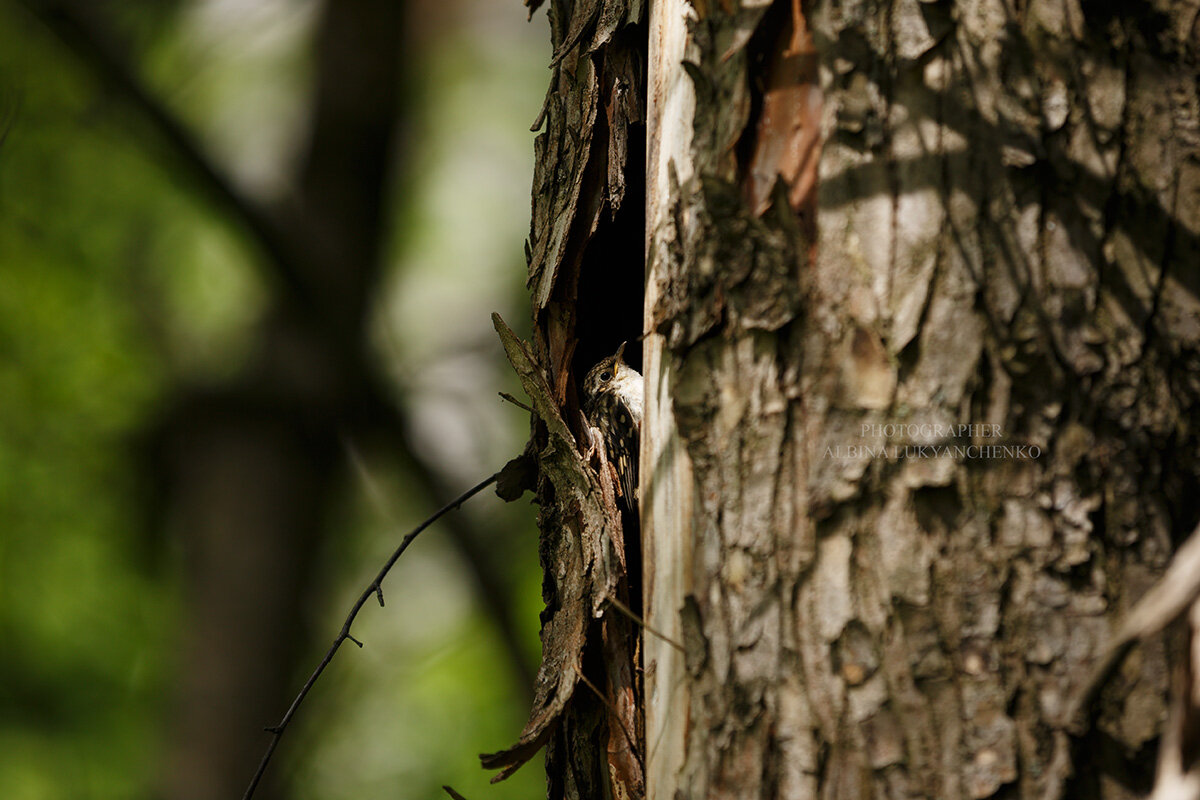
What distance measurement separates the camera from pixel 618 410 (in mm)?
2326

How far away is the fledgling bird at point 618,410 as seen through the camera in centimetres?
203

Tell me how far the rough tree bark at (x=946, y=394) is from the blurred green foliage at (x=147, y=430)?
501 cm

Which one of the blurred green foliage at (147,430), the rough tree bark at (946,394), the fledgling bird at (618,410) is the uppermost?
the blurred green foliage at (147,430)

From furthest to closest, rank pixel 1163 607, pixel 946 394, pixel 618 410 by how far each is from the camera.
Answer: pixel 618 410 < pixel 946 394 < pixel 1163 607

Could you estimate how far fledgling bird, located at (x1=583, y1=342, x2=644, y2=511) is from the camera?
203 centimetres

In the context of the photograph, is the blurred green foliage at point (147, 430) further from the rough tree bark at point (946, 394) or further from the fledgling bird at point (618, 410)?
the rough tree bark at point (946, 394)

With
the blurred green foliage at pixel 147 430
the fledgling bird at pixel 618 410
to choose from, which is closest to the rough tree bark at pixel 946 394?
the fledgling bird at pixel 618 410

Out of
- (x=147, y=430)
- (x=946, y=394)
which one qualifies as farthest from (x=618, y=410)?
(x=147, y=430)

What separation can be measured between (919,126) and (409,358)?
23.7 feet

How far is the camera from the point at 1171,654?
996 millimetres

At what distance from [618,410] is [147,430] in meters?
6.01

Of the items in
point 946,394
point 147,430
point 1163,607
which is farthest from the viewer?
point 147,430

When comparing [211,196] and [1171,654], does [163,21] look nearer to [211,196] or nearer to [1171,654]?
[211,196]

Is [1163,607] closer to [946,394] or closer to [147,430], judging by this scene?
[946,394]
